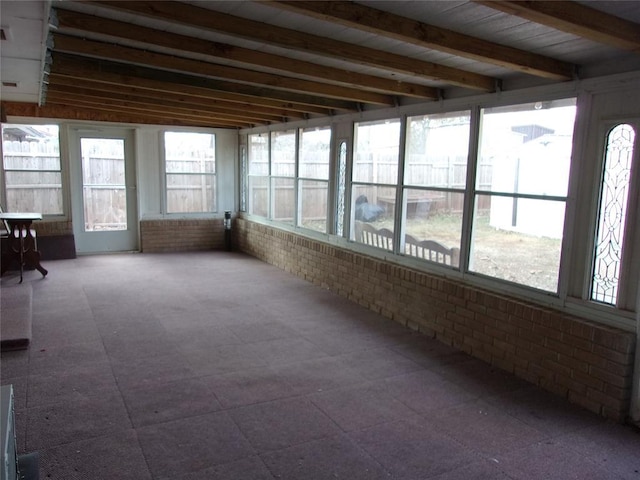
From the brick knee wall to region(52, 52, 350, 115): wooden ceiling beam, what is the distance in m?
2.06

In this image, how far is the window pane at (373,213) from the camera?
5.92 metres

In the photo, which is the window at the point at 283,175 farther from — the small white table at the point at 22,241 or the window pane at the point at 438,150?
the small white table at the point at 22,241

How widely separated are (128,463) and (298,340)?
7.48 ft

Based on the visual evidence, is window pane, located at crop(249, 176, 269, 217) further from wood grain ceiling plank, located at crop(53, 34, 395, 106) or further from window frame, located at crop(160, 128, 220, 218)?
wood grain ceiling plank, located at crop(53, 34, 395, 106)

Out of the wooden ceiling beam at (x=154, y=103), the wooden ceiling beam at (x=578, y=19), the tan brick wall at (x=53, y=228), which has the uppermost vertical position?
the wooden ceiling beam at (x=154, y=103)

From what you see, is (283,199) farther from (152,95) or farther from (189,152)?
(152,95)

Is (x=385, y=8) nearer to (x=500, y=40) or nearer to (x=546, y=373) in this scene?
(x=500, y=40)

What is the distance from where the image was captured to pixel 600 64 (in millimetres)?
3605

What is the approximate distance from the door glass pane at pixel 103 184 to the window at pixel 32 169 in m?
0.45

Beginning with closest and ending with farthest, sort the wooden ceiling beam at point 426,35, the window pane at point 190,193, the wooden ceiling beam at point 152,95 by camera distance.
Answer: the wooden ceiling beam at point 426,35 → the wooden ceiling beam at point 152,95 → the window pane at point 190,193

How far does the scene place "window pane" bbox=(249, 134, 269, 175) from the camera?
905 cm

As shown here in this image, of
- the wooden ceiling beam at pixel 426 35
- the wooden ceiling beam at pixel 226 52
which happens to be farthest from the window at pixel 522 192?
the wooden ceiling beam at pixel 226 52

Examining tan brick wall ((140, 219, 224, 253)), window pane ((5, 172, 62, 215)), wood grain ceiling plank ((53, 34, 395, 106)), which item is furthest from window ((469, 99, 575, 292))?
window pane ((5, 172, 62, 215))

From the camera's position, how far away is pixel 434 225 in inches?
209
